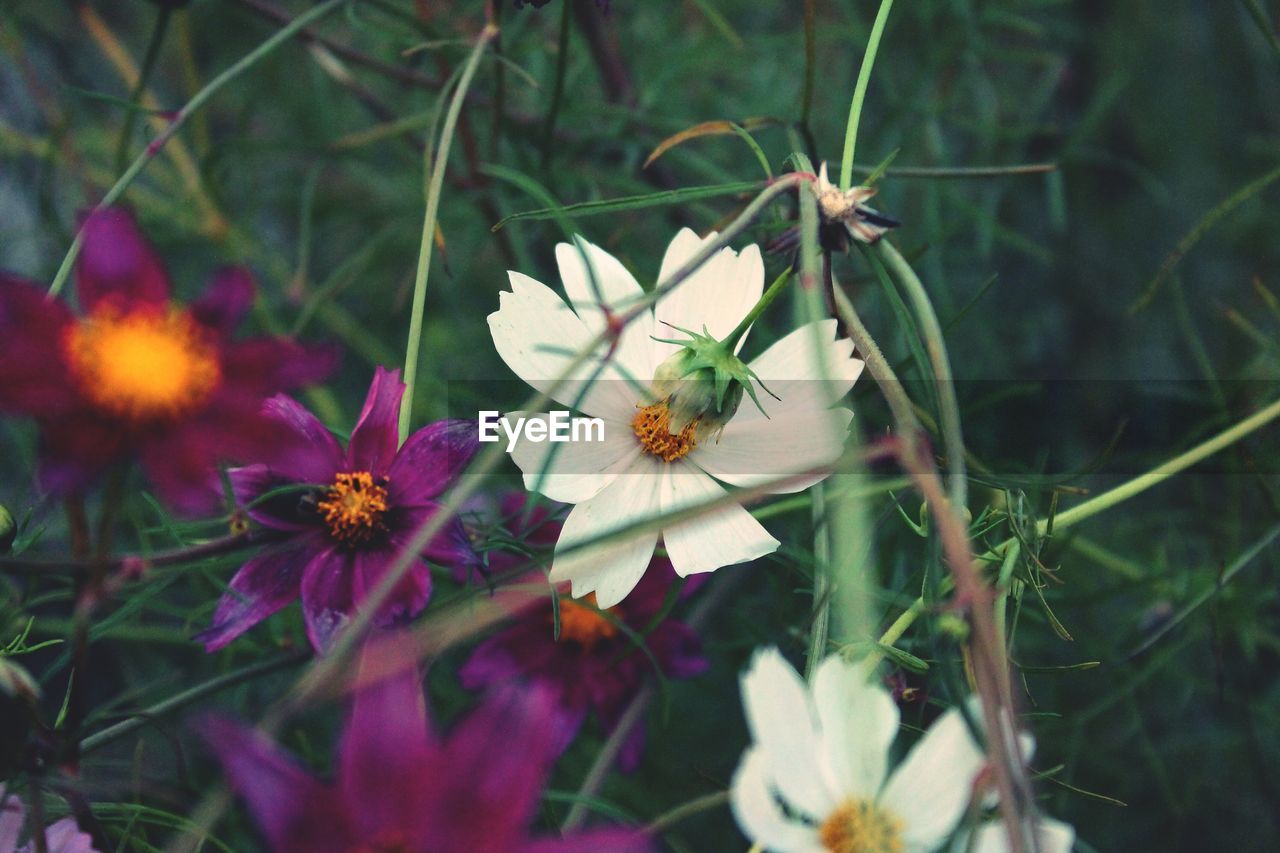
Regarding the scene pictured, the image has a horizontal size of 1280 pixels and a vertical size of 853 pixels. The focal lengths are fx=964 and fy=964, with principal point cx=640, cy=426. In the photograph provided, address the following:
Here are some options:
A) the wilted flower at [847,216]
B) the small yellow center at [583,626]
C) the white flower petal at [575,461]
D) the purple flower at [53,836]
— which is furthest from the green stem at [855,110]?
the purple flower at [53,836]

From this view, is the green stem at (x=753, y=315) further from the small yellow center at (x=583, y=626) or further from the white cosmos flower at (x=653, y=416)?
the small yellow center at (x=583, y=626)

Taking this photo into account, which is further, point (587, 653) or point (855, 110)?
point (587, 653)

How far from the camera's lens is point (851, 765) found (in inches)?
9.8

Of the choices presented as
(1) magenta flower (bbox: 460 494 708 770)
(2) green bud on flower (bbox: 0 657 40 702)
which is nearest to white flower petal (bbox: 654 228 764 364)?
(1) magenta flower (bbox: 460 494 708 770)

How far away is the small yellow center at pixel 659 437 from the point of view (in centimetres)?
34

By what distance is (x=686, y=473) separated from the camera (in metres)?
0.35

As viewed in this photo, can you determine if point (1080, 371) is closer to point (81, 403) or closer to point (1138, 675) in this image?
point (1138, 675)

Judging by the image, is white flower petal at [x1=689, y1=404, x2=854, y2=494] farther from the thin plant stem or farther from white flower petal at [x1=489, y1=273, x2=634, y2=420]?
the thin plant stem

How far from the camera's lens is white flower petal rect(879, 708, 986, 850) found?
0.24 metres

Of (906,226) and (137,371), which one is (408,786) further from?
(906,226)

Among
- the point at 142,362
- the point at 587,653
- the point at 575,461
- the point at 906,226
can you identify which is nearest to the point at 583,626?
the point at 587,653

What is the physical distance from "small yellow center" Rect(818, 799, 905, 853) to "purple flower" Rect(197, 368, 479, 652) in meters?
0.14

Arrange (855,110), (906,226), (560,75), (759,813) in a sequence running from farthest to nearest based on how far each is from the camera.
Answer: (906,226), (560,75), (855,110), (759,813)

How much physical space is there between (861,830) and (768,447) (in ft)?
0.46
